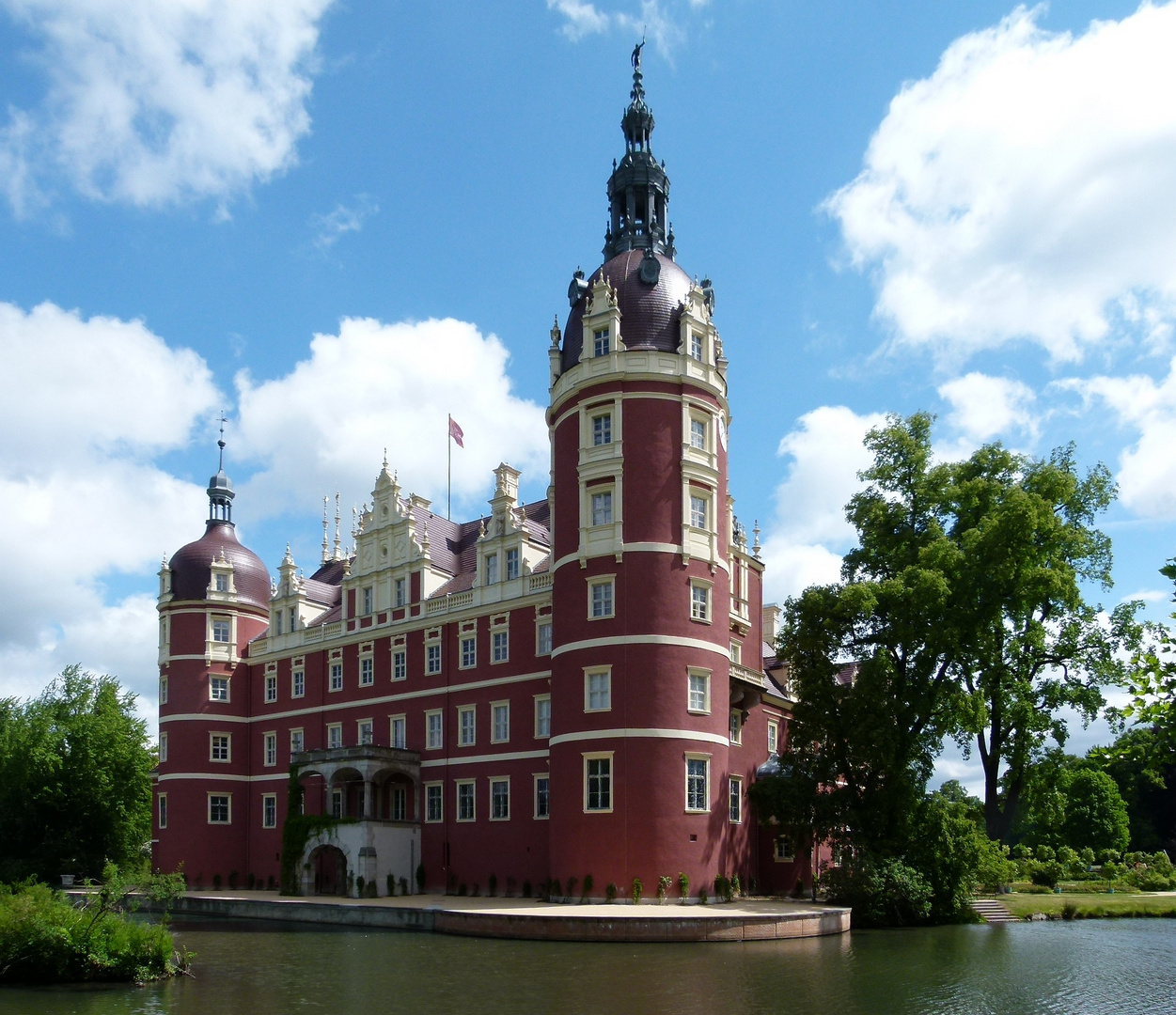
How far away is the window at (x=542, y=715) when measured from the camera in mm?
41938

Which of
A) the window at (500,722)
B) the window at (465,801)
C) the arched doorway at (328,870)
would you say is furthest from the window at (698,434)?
the arched doorway at (328,870)

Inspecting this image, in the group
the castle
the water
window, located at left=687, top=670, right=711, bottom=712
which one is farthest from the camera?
window, located at left=687, top=670, right=711, bottom=712

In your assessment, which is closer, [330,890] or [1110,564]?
[1110,564]

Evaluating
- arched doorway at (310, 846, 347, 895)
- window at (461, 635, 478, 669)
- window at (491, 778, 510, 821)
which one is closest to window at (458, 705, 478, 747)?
window at (461, 635, 478, 669)

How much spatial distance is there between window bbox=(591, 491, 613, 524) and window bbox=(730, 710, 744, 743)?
29.4ft

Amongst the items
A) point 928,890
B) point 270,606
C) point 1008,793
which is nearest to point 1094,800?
point 1008,793

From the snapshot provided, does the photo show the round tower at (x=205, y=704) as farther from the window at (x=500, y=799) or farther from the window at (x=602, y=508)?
the window at (x=602, y=508)

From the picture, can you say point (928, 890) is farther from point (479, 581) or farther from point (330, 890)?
point (330, 890)

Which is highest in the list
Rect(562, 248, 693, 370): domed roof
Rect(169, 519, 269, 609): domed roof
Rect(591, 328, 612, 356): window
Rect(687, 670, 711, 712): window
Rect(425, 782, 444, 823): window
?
Rect(562, 248, 693, 370): domed roof

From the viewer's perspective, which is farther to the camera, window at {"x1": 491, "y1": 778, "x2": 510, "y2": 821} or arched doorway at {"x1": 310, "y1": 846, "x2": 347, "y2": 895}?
arched doorway at {"x1": 310, "y1": 846, "x2": 347, "y2": 895}

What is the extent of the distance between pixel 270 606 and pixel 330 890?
568 inches

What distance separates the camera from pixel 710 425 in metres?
40.1

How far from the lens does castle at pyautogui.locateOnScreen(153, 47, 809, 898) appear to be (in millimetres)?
36656

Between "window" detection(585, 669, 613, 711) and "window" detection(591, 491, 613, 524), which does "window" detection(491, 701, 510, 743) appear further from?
"window" detection(591, 491, 613, 524)
